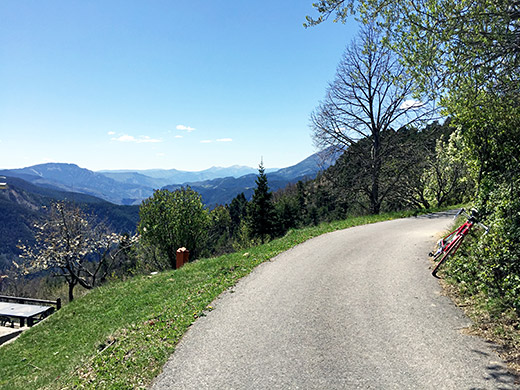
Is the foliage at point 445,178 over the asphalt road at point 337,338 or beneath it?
over

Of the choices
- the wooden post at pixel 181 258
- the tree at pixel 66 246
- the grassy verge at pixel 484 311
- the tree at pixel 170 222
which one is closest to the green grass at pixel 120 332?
the wooden post at pixel 181 258

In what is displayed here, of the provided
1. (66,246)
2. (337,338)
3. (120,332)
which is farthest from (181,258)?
(66,246)

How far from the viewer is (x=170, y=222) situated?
24.8m

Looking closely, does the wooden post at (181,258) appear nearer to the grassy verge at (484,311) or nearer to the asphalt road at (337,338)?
the asphalt road at (337,338)

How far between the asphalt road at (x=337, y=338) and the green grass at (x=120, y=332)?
0.56 m

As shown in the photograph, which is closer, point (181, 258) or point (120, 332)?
point (120, 332)

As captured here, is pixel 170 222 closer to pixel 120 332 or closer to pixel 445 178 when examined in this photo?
pixel 120 332

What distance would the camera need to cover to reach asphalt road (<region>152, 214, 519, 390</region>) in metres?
4.61

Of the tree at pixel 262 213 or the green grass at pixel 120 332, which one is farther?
the tree at pixel 262 213

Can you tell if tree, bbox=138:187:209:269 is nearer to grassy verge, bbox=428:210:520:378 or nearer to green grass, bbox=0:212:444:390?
green grass, bbox=0:212:444:390

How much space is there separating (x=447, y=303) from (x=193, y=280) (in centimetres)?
850

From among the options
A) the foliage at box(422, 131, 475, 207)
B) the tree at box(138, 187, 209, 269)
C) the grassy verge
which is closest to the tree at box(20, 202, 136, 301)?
Result: the tree at box(138, 187, 209, 269)

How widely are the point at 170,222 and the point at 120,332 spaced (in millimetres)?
17513

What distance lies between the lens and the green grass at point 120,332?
570 centimetres
